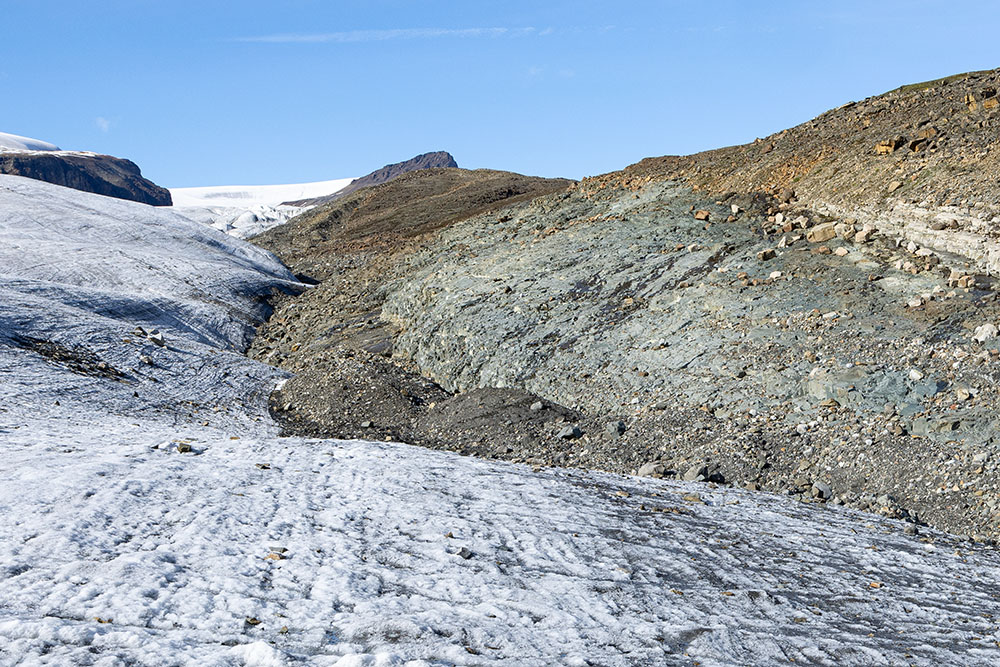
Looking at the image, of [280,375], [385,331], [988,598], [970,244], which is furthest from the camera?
[385,331]

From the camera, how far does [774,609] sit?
618cm

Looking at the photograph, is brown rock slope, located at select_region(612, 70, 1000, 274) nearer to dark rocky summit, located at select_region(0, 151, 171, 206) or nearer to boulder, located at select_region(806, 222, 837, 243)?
boulder, located at select_region(806, 222, 837, 243)

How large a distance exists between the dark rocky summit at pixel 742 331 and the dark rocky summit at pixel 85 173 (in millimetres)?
96289

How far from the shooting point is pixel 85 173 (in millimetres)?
106938

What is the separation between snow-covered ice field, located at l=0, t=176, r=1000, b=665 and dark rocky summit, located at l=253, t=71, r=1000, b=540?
48.8 inches

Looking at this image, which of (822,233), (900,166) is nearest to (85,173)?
(822,233)

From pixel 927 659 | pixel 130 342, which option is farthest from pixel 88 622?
pixel 130 342

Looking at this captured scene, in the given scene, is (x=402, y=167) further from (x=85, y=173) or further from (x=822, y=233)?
(x=822, y=233)

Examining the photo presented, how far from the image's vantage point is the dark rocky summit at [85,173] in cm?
10056

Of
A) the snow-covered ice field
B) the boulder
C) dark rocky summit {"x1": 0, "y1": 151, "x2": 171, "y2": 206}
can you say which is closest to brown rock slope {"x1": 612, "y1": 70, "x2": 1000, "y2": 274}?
the boulder

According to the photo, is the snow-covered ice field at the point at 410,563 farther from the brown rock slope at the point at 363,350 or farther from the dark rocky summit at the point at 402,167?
the dark rocky summit at the point at 402,167

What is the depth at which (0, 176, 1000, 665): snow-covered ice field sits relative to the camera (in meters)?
5.05

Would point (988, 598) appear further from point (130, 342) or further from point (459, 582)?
point (130, 342)

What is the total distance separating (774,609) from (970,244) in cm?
926
